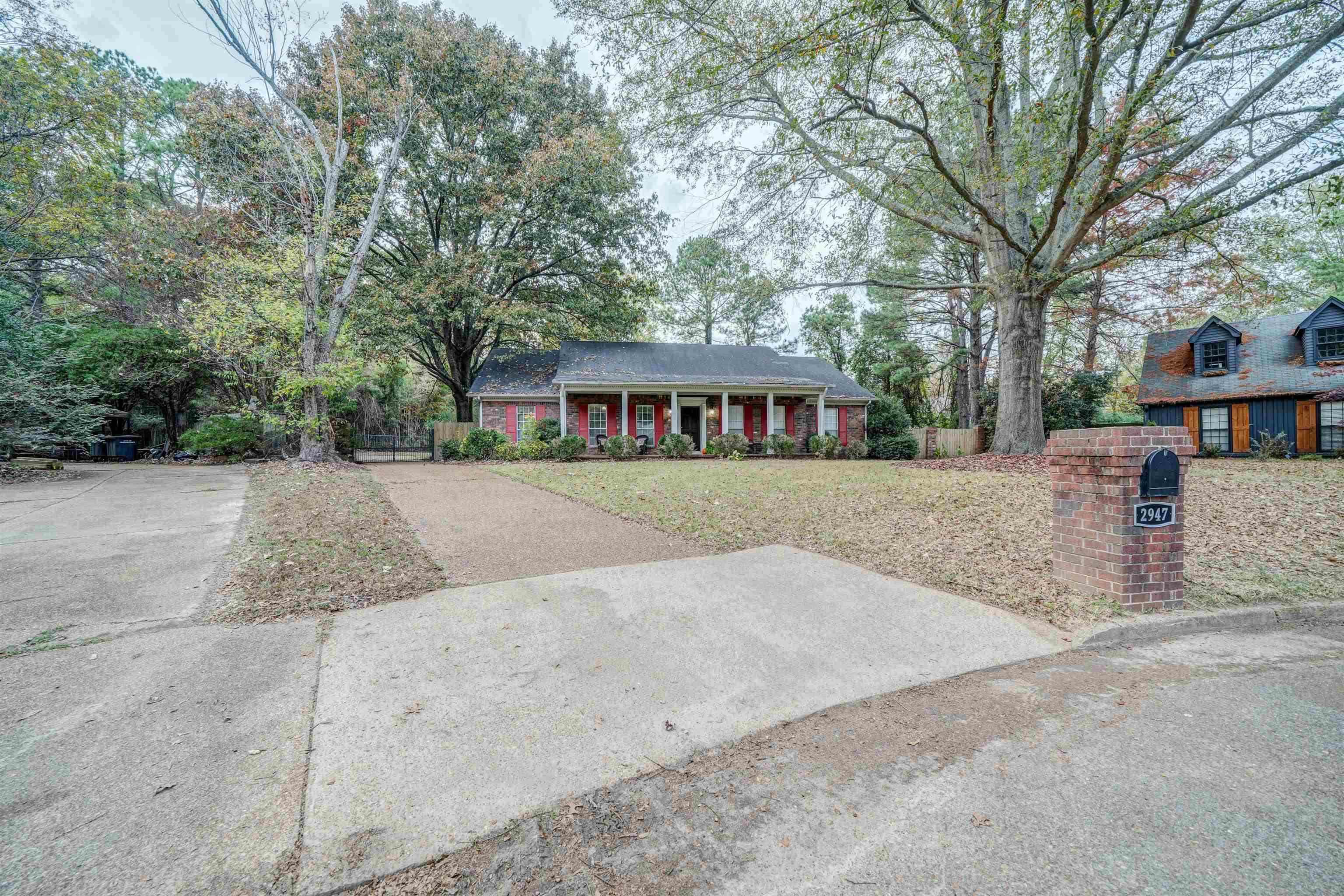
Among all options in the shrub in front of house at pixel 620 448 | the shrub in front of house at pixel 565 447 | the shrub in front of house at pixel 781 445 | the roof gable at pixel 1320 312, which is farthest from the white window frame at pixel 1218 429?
the shrub in front of house at pixel 565 447

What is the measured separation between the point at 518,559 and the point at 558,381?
14.0 metres

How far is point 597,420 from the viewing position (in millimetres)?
19344

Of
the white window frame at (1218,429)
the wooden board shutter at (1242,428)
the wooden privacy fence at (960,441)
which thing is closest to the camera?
the wooden board shutter at (1242,428)

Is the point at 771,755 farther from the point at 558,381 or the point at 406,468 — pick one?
the point at 558,381

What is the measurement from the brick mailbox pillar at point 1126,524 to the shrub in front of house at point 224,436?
61.4ft

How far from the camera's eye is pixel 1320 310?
14445mm

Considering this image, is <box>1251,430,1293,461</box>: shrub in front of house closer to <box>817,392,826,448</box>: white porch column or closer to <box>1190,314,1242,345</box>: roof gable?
<box>1190,314,1242,345</box>: roof gable

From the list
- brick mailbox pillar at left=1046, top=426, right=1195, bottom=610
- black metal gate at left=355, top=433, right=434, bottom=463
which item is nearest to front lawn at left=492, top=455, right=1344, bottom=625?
brick mailbox pillar at left=1046, top=426, right=1195, bottom=610

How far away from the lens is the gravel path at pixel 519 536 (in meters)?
4.25

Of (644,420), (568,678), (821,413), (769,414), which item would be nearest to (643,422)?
(644,420)

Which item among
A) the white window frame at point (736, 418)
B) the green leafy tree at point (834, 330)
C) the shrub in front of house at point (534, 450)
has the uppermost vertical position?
the green leafy tree at point (834, 330)

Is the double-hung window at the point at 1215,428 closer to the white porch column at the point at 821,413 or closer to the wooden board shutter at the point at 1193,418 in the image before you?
the wooden board shutter at the point at 1193,418

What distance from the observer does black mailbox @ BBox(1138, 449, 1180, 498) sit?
3160 mm

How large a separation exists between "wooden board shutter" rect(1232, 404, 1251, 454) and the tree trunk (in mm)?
9365
